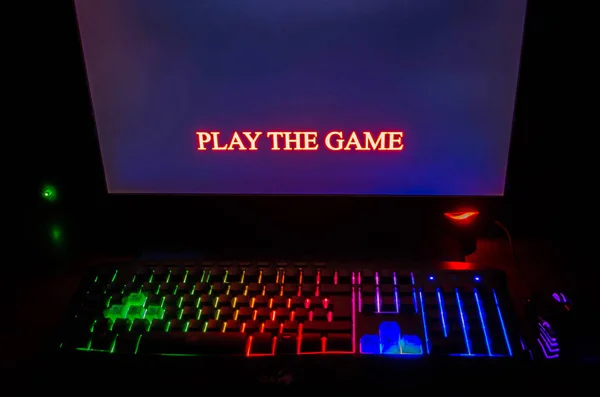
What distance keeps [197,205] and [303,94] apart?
0.27m

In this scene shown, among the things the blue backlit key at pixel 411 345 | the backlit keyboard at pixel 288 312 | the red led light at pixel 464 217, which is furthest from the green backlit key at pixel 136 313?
the red led light at pixel 464 217

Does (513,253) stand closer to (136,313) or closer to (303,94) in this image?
(303,94)

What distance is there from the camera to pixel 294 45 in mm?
898

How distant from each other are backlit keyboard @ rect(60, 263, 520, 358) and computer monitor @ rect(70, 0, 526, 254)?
164 millimetres

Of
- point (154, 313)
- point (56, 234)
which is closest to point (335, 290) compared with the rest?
point (154, 313)

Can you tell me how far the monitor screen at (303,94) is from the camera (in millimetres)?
881

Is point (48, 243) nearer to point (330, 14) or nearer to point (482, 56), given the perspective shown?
point (330, 14)

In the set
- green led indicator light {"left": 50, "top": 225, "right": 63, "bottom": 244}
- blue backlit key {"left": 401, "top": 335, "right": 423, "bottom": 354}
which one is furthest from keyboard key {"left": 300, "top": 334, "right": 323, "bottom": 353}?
green led indicator light {"left": 50, "top": 225, "right": 63, "bottom": 244}

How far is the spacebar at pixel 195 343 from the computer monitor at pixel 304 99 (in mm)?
294

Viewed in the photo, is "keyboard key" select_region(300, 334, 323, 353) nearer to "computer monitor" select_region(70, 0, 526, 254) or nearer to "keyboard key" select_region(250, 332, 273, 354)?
"keyboard key" select_region(250, 332, 273, 354)

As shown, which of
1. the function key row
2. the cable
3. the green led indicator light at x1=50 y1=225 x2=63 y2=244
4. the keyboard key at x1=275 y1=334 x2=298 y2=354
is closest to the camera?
the keyboard key at x1=275 y1=334 x2=298 y2=354

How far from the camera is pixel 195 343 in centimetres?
76

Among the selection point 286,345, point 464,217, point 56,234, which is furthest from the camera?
point 56,234

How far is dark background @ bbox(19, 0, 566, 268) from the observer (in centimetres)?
100
